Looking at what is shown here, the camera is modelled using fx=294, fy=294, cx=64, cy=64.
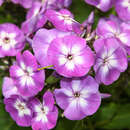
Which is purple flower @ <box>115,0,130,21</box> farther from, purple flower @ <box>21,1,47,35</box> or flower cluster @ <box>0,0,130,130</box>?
purple flower @ <box>21,1,47,35</box>

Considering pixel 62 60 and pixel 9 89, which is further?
pixel 9 89

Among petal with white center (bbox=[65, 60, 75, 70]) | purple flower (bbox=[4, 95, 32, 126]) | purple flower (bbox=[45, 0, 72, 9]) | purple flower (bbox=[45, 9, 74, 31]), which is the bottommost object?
purple flower (bbox=[4, 95, 32, 126])

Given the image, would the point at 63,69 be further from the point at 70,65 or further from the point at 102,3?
the point at 102,3

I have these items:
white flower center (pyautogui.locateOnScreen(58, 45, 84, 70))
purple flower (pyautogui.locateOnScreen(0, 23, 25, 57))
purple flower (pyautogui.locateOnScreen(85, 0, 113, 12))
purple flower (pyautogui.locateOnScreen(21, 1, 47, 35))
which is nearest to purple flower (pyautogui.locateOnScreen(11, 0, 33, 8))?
purple flower (pyautogui.locateOnScreen(21, 1, 47, 35))

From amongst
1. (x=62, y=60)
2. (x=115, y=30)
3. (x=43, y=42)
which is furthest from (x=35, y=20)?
(x=115, y=30)

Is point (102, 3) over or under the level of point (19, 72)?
over

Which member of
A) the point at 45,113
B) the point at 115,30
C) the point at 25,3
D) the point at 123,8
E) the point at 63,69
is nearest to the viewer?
the point at 63,69
